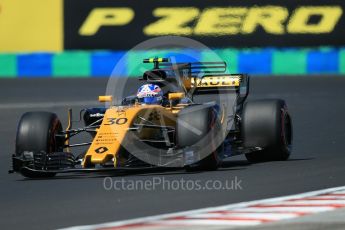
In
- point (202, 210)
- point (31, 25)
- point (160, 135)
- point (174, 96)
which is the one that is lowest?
point (202, 210)

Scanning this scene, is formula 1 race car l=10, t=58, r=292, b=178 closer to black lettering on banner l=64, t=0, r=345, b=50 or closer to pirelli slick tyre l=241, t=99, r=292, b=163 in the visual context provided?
pirelli slick tyre l=241, t=99, r=292, b=163

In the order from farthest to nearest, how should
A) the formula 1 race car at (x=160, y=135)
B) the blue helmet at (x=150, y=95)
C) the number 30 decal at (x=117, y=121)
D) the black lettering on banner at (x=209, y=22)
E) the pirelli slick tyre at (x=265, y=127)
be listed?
the black lettering on banner at (x=209, y=22) → the pirelli slick tyre at (x=265, y=127) → the blue helmet at (x=150, y=95) → the number 30 decal at (x=117, y=121) → the formula 1 race car at (x=160, y=135)

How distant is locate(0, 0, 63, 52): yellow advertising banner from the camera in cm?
2347

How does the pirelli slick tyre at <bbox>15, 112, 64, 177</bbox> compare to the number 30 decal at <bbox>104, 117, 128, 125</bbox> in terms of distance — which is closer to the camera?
the number 30 decal at <bbox>104, 117, 128, 125</bbox>

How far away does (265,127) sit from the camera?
12000mm

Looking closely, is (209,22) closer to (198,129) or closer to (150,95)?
(150,95)

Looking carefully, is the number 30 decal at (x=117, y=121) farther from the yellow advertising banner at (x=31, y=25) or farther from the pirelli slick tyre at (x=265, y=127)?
the yellow advertising banner at (x=31, y=25)

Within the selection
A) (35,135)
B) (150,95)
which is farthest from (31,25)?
(35,135)

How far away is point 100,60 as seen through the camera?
2359 centimetres

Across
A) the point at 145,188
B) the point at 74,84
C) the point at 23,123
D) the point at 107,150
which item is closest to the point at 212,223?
the point at 145,188

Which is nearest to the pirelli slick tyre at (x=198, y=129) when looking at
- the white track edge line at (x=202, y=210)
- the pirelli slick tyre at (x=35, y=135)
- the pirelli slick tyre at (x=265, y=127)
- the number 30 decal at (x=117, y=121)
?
the number 30 decal at (x=117, y=121)

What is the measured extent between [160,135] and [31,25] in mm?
12671

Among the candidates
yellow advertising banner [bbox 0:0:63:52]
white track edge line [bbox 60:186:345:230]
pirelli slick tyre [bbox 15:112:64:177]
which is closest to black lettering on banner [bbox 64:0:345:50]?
yellow advertising banner [bbox 0:0:63:52]

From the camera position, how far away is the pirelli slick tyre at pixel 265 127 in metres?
12.0
